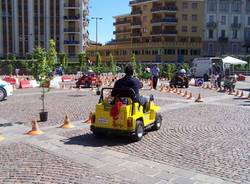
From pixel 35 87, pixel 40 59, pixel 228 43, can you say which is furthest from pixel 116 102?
pixel 228 43

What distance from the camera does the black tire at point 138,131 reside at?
10199 millimetres

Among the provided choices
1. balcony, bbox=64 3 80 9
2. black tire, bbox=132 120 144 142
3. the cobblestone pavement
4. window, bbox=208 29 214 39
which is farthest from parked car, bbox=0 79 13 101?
window, bbox=208 29 214 39

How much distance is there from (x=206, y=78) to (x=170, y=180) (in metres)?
31.9

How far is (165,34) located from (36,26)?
93.3 feet

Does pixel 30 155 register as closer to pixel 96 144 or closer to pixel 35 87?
pixel 96 144

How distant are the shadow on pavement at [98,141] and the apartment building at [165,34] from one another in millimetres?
72491

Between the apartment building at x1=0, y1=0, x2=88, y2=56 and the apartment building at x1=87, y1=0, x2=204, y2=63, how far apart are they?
36.4ft

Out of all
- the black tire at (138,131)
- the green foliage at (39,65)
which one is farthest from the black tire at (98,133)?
the green foliage at (39,65)

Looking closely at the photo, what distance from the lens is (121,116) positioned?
10156 millimetres

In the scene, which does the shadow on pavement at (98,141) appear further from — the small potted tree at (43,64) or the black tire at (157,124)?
the small potted tree at (43,64)

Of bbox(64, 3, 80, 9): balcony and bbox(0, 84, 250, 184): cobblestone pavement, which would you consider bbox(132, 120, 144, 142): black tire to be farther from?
bbox(64, 3, 80, 9): balcony

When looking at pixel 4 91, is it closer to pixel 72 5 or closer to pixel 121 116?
pixel 121 116

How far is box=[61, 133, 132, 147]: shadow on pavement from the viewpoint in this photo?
10047mm

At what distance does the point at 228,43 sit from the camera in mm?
86562
